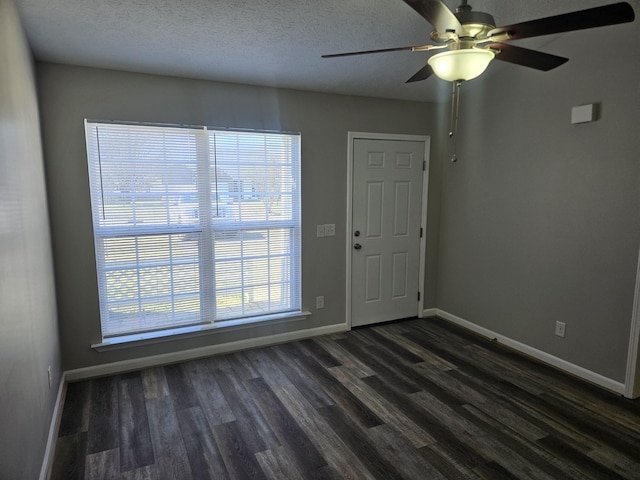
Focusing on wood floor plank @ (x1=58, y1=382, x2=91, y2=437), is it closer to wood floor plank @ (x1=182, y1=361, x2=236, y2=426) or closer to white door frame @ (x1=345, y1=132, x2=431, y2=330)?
wood floor plank @ (x1=182, y1=361, x2=236, y2=426)

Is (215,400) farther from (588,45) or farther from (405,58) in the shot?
(588,45)

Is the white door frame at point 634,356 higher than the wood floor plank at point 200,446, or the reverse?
the white door frame at point 634,356

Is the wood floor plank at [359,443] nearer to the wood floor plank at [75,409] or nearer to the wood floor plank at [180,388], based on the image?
the wood floor plank at [180,388]

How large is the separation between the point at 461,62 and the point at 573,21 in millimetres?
421

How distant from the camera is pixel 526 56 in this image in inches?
74.5

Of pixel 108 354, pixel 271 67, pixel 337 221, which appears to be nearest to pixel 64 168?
pixel 108 354

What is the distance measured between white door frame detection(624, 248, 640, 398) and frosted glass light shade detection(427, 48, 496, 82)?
198cm

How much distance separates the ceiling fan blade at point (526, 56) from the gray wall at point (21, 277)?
7.22 feet

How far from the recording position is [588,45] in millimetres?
2834

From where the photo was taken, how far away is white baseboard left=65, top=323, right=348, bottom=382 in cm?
311

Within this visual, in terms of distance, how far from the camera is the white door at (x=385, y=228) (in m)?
4.07

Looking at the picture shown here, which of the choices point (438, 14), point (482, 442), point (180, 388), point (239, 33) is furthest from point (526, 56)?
point (180, 388)

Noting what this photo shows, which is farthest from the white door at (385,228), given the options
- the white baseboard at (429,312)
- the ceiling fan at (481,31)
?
the ceiling fan at (481,31)

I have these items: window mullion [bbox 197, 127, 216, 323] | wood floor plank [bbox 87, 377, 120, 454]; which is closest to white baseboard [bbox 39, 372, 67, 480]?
wood floor plank [bbox 87, 377, 120, 454]
